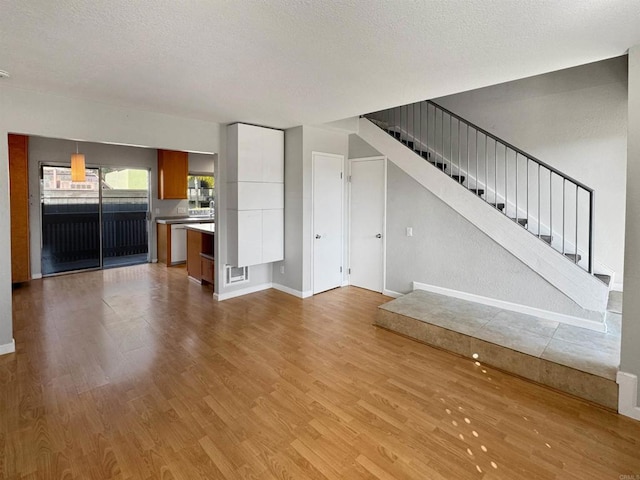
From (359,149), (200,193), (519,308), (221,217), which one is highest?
(359,149)

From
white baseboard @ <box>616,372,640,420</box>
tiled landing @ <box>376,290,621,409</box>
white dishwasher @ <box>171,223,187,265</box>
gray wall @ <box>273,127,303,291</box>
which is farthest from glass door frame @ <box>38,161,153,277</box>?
white baseboard @ <box>616,372,640,420</box>

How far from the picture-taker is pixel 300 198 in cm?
512

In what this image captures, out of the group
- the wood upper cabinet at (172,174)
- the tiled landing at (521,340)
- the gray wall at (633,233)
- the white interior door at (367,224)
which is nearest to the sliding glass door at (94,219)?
the wood upper cabinet at (172,174)

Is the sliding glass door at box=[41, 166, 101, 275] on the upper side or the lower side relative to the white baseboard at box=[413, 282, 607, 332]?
upper

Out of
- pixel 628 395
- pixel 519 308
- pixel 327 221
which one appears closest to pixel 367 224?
pixel 327 221

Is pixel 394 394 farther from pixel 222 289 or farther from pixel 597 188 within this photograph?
pixel 597 188

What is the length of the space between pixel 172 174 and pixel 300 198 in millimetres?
3866

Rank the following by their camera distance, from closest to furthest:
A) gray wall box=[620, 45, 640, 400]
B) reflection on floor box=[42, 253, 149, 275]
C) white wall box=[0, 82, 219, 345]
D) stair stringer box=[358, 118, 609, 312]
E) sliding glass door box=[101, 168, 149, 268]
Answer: gray wall box=[620, 45, 640, 400]
white wall box=[0, 82, 219, 345]
stair stringer box=[358, 118, 609, 312]
reflection on floor box=[42, 253, 149, 275]
sliding glass door box=[101, 168, 149, 268]

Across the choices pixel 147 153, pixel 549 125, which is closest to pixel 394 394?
pixel 549 125

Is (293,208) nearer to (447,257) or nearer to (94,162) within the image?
(447,257)

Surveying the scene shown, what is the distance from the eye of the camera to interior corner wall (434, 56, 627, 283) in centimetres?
388

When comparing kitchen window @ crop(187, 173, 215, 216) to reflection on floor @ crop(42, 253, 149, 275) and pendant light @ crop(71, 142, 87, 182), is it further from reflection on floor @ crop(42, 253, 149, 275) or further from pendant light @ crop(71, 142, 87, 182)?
pendant light @ crop(71, 142, 87, 182)

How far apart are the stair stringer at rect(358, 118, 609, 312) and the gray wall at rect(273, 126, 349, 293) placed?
0.95 meters

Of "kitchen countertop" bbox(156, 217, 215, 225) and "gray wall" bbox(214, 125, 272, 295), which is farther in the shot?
"kitchen countertop" bbox(156, 217, 215, 225)
